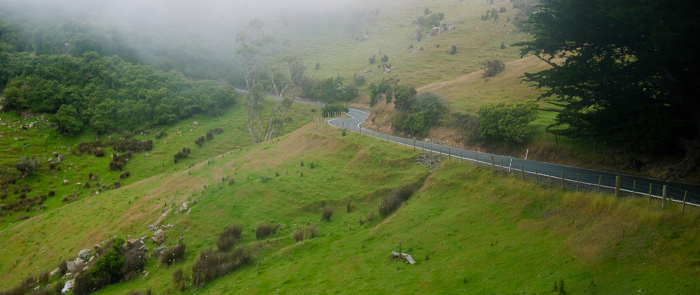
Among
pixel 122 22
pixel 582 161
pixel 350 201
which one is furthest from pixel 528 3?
pixel 122 22

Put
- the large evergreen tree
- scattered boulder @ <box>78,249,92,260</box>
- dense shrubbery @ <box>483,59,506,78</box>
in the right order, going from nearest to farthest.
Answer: the large evergreen tree < scattered boulder @ <box>78,249,92,260</box> < dense shrubbery @ <box>483,59,506,78</box>

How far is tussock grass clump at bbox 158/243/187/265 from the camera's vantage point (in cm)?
2250

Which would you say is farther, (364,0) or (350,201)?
(364,0)

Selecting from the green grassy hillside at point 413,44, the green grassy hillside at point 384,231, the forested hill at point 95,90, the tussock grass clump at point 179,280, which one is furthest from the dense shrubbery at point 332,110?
the tussock grass clump at point 179,280

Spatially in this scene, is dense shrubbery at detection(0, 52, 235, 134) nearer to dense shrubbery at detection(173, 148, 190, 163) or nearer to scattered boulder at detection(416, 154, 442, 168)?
dense shrubbery at detection(173, 148, 190, 163)

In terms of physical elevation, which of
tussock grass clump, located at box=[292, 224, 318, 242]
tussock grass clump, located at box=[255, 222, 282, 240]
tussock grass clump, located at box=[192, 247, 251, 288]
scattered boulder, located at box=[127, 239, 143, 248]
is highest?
tussock grass clump, located at box=[292, 224, 318, 242]

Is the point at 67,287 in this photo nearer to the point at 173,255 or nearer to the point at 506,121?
the point at 173,255

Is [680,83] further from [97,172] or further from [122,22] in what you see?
[122,22]

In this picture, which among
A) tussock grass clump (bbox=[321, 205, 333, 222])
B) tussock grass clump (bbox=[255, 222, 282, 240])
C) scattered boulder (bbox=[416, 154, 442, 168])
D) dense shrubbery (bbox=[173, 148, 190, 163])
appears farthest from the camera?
dense shrubbery (bbox=[173, 148, 190, 163])

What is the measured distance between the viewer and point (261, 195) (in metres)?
28.6

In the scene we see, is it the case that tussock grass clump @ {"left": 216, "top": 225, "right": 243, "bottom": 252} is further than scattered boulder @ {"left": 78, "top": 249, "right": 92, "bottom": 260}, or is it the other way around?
scattered boulder @ {"left": 78, "top": 249, "right": 92, "bottom": 260}

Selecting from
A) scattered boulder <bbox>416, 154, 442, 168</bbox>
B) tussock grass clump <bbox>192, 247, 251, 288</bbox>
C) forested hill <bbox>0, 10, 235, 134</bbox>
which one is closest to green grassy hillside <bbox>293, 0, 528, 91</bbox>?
forested hill <bbox>0, 10, 235, 134</bbox>

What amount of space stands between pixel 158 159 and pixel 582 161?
58.9 m

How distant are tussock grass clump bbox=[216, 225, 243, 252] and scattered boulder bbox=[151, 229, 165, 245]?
4.79 m
